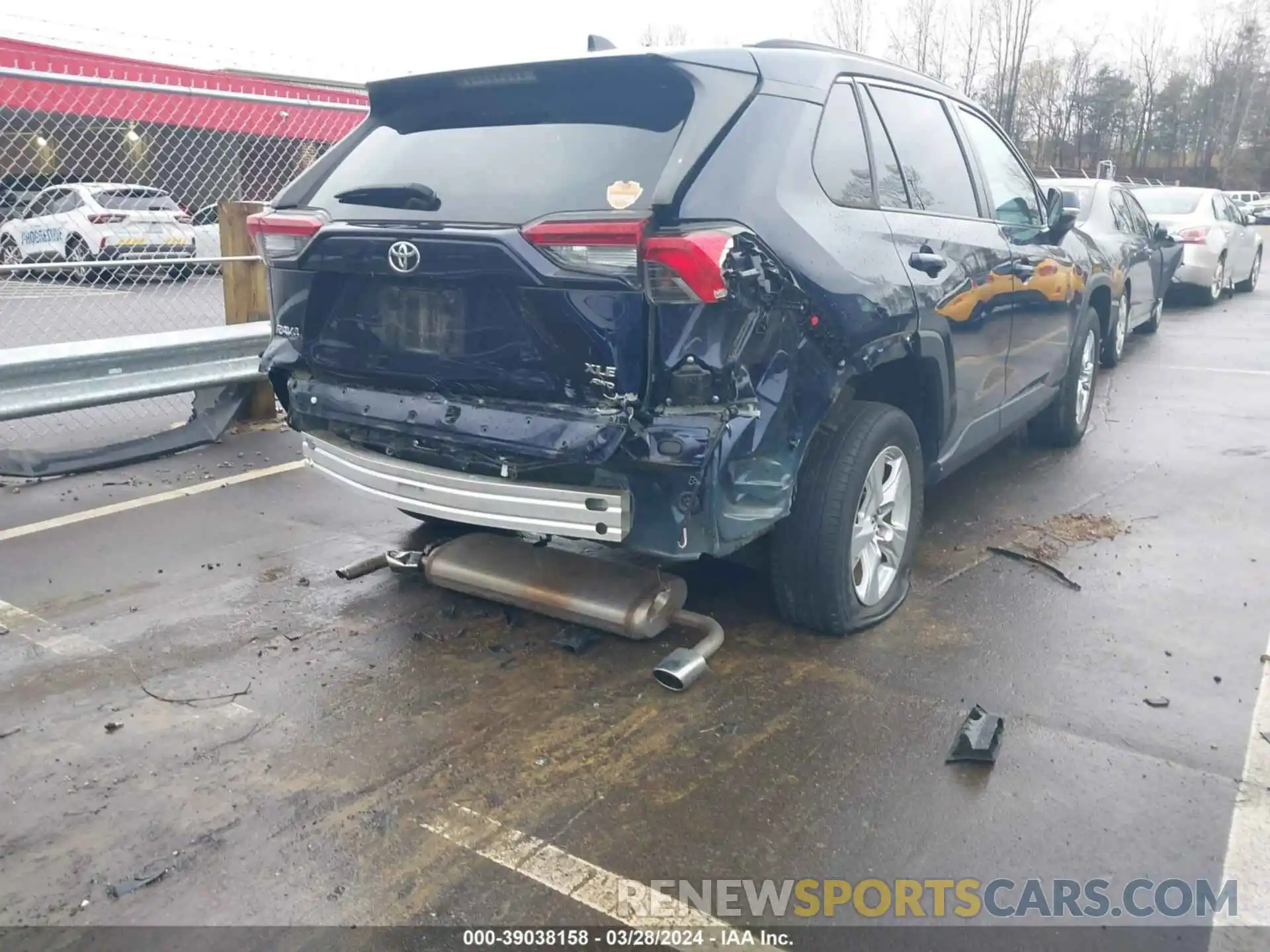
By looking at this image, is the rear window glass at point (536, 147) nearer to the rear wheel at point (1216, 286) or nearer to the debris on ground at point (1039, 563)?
the debris on ground at point (1039, 563)

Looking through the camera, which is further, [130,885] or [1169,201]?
[1169,201]

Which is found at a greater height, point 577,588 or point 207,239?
point 207,239

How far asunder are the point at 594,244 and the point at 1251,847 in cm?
238

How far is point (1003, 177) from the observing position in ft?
17.7

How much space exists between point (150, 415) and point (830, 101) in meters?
5.62

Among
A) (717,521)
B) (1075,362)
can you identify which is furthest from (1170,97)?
(717,521)

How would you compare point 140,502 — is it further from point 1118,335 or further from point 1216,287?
point 1216,287

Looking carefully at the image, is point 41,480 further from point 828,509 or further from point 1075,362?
point 1075,362

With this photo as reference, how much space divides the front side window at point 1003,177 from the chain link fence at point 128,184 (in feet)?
14.5

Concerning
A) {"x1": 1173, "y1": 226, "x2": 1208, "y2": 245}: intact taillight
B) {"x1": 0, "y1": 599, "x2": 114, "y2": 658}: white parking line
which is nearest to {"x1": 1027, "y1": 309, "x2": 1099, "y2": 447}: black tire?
{"x1": 0, "y1": 599, "x2": 114, "y2": 658}: white parking line

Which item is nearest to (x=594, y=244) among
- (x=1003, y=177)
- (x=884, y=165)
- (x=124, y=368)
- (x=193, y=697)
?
(x=884, y=165)

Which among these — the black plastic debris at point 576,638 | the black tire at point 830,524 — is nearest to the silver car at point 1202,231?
the black tire at point 830,524

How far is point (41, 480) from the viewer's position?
19.7 feet

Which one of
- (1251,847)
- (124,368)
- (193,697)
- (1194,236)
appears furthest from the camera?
(1194,236)
